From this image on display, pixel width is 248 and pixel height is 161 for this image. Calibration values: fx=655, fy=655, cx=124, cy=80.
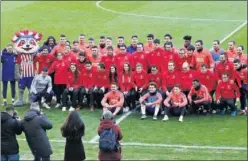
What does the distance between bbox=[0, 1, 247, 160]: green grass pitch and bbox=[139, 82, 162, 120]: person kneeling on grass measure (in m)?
0.25

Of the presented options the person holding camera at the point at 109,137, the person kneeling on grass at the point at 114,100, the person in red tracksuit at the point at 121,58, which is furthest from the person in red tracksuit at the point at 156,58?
the person holding camera at the point at 109,137

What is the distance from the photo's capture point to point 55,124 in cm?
1554

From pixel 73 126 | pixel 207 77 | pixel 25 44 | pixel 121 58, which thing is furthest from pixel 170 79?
pixel 73 126

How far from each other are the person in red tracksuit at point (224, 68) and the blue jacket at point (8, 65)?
5.21 meters

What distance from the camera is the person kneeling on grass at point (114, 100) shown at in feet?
51.9

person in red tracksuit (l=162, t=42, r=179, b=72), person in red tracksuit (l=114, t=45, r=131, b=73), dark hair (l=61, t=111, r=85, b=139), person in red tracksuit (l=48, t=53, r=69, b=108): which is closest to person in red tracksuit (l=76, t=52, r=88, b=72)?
person in red tracksuit (l=48, t=53, r=69, b=108)

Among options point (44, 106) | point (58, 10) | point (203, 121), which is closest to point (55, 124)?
point (44, 106)

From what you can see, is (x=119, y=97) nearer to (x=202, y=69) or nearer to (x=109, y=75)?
(x=109, y=75)

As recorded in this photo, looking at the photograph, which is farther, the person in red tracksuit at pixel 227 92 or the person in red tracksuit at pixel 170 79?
the person in red tracksuit at pixel 170 79

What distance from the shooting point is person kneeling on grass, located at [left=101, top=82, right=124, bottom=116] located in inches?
623

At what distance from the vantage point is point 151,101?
1587cm

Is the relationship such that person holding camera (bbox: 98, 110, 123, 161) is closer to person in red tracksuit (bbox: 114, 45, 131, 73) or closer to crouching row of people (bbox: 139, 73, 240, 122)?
crouching row of people (bbox: 139, 73, 240, 122)

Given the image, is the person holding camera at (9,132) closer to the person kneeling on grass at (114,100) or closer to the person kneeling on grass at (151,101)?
the person kneeling on grass at (114,100)

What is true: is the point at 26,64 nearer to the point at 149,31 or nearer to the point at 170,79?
the point at 170,79
